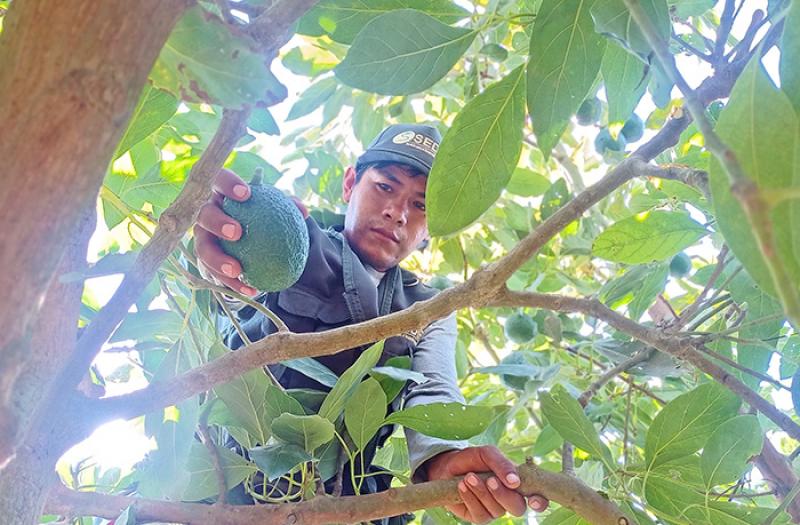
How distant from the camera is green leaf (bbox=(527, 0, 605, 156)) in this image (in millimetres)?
837

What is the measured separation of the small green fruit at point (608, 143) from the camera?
1744 mm

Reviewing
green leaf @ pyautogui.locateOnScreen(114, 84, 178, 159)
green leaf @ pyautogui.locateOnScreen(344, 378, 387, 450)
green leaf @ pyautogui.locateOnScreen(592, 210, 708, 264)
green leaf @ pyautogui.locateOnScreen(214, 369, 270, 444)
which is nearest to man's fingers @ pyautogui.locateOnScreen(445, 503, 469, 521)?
green leaf @ pyautogui.locateOnScreen(344, 378, 387, 450)

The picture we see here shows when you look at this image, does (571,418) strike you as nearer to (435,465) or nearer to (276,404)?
(435,465)

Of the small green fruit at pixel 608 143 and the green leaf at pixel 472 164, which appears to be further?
the small green fruit at pixel 608 143

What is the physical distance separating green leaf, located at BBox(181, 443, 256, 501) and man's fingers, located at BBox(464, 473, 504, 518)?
0.27m

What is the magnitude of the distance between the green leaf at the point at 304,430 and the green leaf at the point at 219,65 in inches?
18.4

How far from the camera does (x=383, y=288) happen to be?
1528 mm

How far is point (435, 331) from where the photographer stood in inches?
59.2

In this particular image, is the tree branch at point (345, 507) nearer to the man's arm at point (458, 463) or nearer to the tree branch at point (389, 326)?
the man's arm at point (458, 463)

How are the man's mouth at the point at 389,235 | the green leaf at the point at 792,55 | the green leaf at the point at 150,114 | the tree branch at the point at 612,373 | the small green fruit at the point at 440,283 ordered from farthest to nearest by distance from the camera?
the small green fruit at the point at 440,283
the man's mouth at the point at 389,235
the tree branch at the point at 612,373
the green leaf at the point at 150,114
the green leaf at the point at 792,55

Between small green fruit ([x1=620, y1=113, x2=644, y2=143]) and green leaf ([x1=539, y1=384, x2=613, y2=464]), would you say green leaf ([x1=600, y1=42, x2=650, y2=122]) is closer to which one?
green leaf ([x1=539, y1=384, x2=613, y2=464])

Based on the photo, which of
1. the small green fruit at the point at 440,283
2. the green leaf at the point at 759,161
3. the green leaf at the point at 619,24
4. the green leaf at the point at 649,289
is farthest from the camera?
the small green fruit at the point at 440,283

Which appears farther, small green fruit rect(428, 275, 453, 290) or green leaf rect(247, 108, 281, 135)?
small green fruit rect(428, 275, 453, 290)

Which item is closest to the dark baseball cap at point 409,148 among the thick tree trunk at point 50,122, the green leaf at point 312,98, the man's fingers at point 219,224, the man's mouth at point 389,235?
the man's mouth at point 389,235
